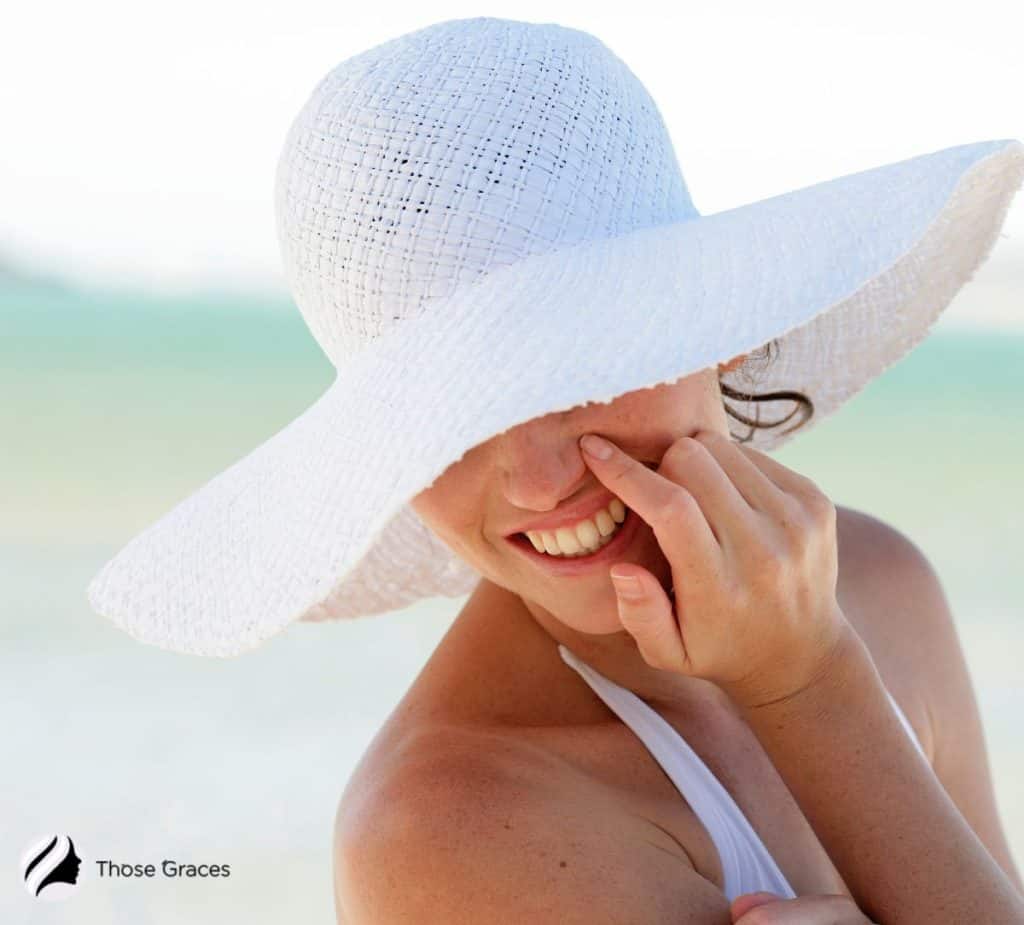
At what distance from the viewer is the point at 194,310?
10484 mm

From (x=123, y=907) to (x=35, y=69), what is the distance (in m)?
8.69

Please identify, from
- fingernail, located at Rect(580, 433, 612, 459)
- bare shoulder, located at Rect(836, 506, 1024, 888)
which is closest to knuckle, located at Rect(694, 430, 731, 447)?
fingernail, located at Rect(580, 433, 612, 459)

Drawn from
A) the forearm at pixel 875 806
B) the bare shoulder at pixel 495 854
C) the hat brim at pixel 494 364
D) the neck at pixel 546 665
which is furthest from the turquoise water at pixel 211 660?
the forearm at pixel 875 806

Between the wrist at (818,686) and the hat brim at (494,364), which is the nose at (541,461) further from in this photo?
the wrist at (818,686)

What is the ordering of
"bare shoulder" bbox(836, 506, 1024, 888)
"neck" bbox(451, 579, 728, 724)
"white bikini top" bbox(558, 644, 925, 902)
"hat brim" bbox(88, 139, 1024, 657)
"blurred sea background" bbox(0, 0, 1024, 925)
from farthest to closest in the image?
"blurred sea background" bbox(0, 0, 1024, 925), "bare shoulder" bbox(836, 506, 1024, 888), "neck" bbox(451, 579, 728, 724), "white bikini top" bbox(558, 644, 925, 902), "hat brim" bbox(88, 139, 1024, 657)

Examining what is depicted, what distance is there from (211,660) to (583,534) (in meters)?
3.88

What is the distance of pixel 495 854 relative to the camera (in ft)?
4.68

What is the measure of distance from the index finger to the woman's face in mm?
37

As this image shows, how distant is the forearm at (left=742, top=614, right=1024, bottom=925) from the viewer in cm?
137

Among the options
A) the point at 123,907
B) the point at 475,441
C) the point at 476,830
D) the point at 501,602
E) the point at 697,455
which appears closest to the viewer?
the point at 475,441

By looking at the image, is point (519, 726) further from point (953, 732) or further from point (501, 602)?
point (953, 732)

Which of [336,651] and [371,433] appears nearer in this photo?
[371,433]

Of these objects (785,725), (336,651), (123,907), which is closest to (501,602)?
(785,725)

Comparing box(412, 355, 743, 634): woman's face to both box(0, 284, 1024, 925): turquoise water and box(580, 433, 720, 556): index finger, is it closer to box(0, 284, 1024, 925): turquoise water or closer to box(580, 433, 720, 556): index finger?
box(580, 433, 720, 556): index finger
